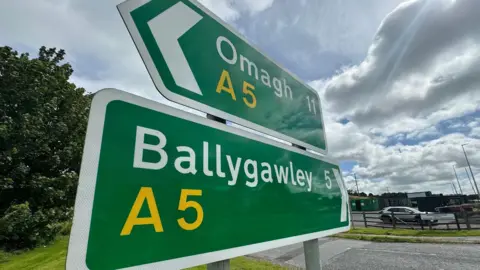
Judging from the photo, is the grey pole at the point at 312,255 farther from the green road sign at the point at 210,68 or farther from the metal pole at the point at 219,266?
the metal pole at the point at 219,266

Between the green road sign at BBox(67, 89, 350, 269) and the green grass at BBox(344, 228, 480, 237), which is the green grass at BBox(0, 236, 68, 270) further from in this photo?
the green grass at BBox(344, 228, 480, 237)

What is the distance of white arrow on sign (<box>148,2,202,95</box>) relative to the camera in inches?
40.2

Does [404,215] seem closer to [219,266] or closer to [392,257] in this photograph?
[392,257]

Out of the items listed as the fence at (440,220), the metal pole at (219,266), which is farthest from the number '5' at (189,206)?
the fence at (440,220)

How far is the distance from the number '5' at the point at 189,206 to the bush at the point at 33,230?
12.5 meters

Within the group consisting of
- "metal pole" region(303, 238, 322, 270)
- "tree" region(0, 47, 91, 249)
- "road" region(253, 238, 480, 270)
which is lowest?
"road" region(253, 238, 480, 270)

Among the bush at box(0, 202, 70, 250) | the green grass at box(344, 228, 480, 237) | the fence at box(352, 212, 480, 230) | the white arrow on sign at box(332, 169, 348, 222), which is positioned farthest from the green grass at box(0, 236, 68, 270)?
the fence at box(352, 212, 480, 230)

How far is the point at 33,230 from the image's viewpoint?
11.7 metres

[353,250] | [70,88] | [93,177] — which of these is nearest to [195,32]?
[93,177]

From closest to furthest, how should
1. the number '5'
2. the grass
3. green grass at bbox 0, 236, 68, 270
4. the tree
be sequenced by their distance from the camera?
1. the number '5'
2. the grass
3. green grass at bbox 0, 236, 68, 270
4. the tree

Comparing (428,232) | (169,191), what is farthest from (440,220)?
(169,191)

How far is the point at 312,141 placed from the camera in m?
1.99

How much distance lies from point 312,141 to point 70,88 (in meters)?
18.3

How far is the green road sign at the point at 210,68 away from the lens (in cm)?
98
